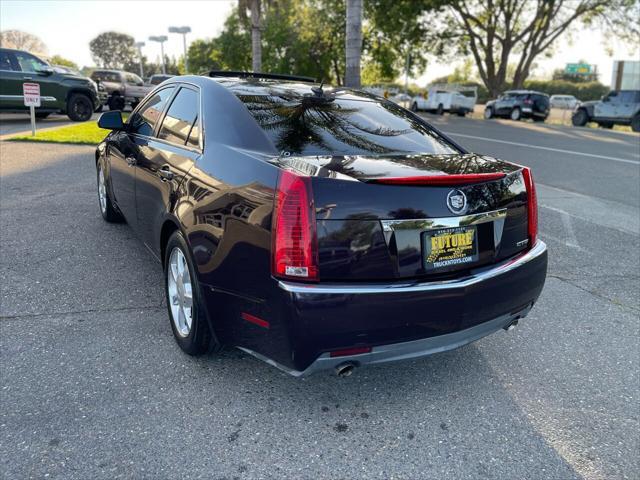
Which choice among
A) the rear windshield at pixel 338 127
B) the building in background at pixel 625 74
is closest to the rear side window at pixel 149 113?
the rear windshield at pixel 338 127

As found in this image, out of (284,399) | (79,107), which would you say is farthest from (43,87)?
(284,399)

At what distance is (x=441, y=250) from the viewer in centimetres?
250

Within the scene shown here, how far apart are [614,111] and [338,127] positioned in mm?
26834

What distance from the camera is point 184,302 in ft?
10.4

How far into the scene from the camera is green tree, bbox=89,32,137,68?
106 m

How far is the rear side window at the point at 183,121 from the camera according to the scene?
3316 millimetres

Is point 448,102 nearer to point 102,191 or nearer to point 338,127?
point 102,191

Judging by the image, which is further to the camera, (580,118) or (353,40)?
(580,118)

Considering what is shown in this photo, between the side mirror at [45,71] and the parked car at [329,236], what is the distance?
14.7m

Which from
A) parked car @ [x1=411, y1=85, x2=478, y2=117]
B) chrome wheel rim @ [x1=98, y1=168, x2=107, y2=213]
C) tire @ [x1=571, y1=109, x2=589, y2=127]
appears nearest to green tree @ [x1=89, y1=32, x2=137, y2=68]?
parked car @ [x1=411, y1=85, x2=478, y2=117]

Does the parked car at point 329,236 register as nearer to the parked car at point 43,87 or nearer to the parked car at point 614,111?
the parked car at point 43,87

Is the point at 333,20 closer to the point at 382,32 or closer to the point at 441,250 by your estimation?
the point at 382,32

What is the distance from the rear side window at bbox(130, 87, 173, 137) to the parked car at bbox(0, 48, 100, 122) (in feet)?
41.2

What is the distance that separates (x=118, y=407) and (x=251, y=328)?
806 mm
